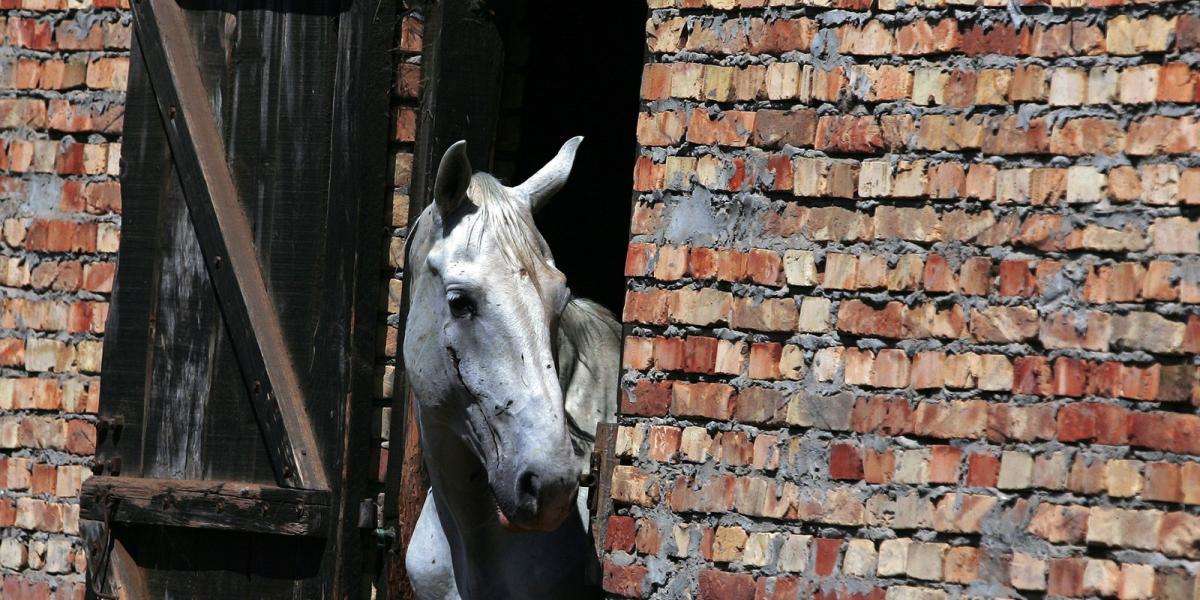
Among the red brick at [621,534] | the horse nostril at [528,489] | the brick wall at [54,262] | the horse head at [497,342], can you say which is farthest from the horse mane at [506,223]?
the brick wall at [54,262]

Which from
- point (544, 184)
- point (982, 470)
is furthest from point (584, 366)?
point (982, 470)

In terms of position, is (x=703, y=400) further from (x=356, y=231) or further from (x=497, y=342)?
(x=356, y=231)

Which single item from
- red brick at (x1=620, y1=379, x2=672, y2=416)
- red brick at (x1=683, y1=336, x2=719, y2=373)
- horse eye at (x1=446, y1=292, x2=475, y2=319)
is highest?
horse eye at (x1=446, y1=292, x2=475, y2=319)

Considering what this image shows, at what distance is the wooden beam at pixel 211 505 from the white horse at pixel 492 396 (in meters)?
0.51

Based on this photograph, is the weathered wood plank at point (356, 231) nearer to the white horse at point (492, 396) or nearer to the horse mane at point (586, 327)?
the white horse at point (492, 396)

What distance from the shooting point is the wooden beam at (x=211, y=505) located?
17.9 feet

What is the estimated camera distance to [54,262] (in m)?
5.94

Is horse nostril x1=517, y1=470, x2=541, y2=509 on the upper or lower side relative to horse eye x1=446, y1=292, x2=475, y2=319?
lower

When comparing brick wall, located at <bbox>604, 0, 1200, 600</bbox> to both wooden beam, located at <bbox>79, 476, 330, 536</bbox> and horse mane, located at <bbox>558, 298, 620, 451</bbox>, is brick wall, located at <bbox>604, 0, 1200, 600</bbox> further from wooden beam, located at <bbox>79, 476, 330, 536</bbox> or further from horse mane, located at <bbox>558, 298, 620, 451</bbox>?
wooden beam, located at <bbox>79, 476, 330, 536</bbox>

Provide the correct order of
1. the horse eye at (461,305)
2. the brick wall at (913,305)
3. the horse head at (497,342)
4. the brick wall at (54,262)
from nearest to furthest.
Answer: the brick wall at (913,305)
the horse head at (497,342)
the horse eye at (461,305)
the brick wall at (54,262)

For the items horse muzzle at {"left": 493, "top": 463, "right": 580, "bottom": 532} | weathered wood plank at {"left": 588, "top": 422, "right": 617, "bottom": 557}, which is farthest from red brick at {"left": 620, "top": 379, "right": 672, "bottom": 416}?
horse muzzle at {"left": 493, "top": 463, "right": 580, "bottom": 532}

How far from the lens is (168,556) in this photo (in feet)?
18.5

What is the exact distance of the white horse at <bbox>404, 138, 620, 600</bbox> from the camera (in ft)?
14.0

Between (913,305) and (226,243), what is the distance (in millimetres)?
2364
